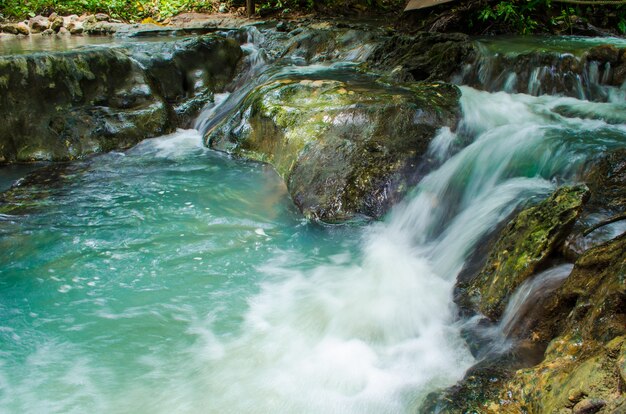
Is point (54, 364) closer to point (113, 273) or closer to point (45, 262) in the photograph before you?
point (113, 273)

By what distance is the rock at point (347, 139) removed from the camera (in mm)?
5289

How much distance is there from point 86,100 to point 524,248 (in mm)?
6841

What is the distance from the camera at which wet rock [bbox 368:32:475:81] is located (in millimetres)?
7711

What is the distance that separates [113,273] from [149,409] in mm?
1727

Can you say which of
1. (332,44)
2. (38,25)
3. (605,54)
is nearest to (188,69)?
(332,44)

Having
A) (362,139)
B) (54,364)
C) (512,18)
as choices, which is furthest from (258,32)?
(54,364)

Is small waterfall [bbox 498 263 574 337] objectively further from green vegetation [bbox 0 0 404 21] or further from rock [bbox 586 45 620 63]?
green vegetation [bbox 0 0 404 21]

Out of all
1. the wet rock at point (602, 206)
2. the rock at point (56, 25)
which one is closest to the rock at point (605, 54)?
the wet rock at point (602, 206)

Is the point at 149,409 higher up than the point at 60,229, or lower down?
lower down

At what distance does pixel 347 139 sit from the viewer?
5629mm

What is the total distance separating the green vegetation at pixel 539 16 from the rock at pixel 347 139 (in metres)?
4.55

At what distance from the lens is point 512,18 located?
10102 mm

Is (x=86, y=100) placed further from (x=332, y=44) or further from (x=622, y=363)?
(x=622, y=363)

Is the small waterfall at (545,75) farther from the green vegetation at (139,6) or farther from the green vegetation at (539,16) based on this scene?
the green vegetation at (139,6)
